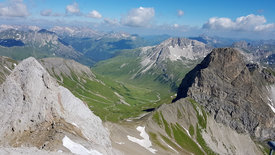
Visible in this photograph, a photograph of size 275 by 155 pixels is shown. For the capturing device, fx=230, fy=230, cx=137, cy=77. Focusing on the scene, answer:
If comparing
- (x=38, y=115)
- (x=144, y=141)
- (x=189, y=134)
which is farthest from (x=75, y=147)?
(x=189, y=134)

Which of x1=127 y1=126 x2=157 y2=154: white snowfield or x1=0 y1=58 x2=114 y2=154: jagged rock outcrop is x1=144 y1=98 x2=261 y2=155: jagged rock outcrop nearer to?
x1=127 y1=126 x2=157 y2=154: white snowfield

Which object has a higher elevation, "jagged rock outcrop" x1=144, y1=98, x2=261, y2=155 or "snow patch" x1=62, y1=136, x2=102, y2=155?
"snow patch" x1=62, y1=136, x2=102, y2=155

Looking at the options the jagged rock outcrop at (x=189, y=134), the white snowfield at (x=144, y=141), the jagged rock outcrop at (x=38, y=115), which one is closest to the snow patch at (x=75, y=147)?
the jagged rock outcrop at (x=38, y=115)

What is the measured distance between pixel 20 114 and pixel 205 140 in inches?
6355

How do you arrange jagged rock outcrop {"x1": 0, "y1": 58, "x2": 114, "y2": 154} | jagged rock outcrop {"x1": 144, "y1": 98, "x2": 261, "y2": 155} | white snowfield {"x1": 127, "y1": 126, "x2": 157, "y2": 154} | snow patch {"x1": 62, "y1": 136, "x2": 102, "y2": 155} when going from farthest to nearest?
1. jagged rock outcrop {"x1": 144, "y1": 98, "x2": 261, "y2": 155}
2. white snowfield {"x1": 127, "y1": 126, "x2": 157, "y2": 154}
3. jagged rock outcrop {"x1": 0, "y1": 58, "x2": 114, "y2": 154}
4. snow patch {"x1": 62, "y1": 136, "x2": 102, "y2": 155}

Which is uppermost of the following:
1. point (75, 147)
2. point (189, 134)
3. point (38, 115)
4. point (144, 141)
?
point (38, 115)

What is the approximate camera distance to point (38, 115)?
172ft

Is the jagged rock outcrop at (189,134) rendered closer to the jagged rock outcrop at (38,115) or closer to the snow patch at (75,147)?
the jagged rock outcrop at (38,115)

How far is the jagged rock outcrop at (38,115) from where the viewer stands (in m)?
46.9

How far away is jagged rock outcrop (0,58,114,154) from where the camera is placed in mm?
46938

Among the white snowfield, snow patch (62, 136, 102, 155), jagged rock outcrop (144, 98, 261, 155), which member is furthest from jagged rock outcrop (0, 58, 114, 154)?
jagged rock outcrop (144, 98, 261, 155)

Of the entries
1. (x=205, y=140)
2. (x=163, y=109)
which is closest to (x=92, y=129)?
(x=163, y=109)

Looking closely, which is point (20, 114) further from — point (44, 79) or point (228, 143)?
point (228, 143)

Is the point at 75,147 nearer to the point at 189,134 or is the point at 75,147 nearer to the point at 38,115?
the point at 38,115
